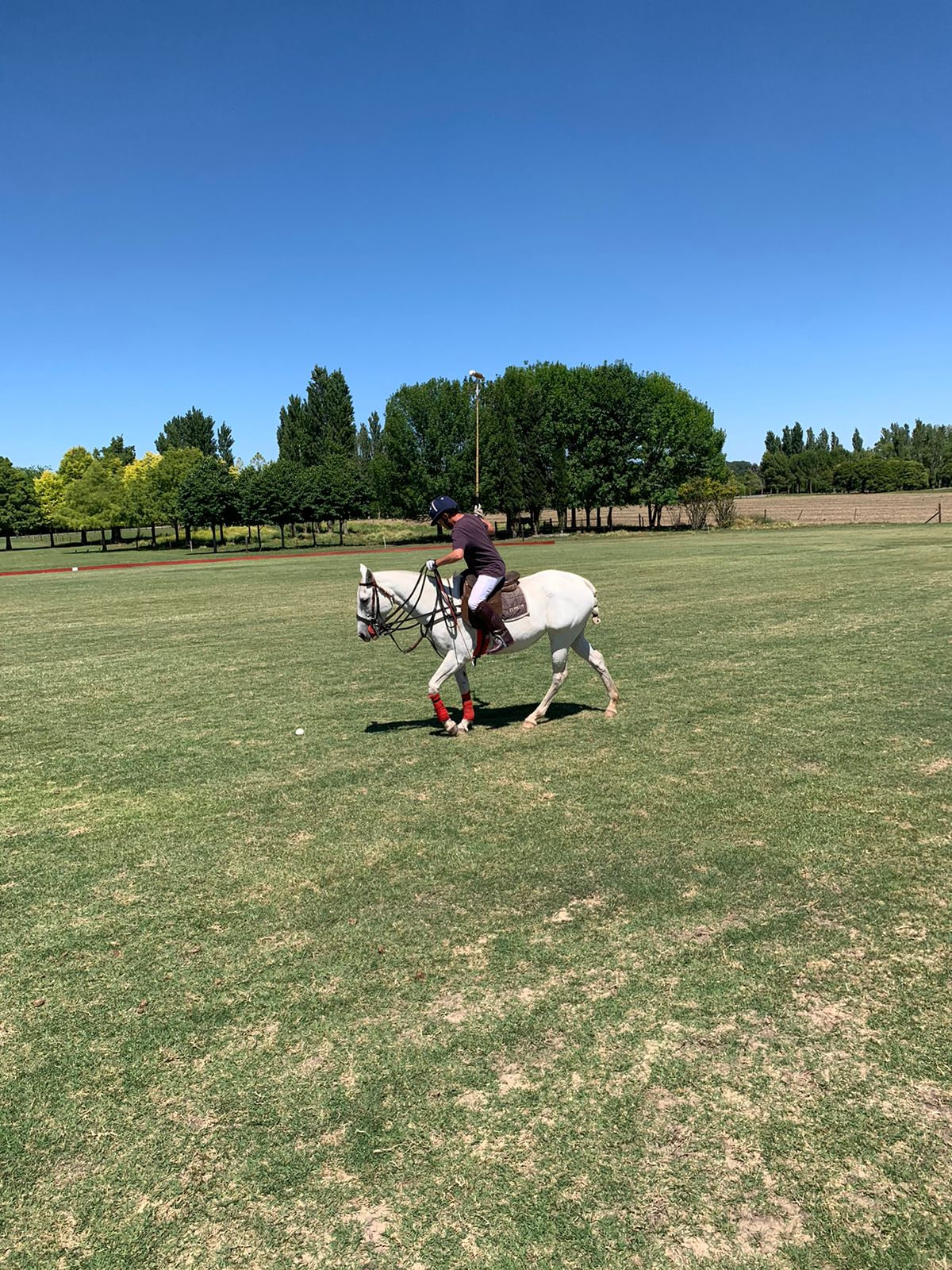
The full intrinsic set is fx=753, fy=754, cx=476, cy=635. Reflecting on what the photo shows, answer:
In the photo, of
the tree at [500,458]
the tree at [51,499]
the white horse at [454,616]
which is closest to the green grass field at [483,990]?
the white horse at [454,616]

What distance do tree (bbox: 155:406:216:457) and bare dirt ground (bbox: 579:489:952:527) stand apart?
6276 cm

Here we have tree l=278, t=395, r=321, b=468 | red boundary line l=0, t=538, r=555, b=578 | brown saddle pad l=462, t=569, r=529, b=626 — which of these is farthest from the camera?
tree l=278, t=395, r=321, b=468

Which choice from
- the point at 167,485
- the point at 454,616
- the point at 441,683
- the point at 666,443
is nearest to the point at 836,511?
the point at 666,443

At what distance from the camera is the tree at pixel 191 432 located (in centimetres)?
12256

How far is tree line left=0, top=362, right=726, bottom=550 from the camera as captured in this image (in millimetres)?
71062

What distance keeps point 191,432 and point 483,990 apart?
432ft

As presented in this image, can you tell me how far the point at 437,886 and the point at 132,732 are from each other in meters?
6.62

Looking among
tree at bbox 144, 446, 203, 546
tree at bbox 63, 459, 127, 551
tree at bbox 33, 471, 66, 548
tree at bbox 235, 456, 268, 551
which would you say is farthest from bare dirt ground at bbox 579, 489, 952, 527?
tree at bbox 33, 471, 66, 548

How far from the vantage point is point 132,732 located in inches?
420

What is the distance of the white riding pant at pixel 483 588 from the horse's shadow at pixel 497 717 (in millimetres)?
1936

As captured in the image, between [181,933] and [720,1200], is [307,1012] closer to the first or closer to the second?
[181,933]

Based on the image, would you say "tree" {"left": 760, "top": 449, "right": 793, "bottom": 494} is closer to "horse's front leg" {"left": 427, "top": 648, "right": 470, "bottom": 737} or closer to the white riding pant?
the white riding pant

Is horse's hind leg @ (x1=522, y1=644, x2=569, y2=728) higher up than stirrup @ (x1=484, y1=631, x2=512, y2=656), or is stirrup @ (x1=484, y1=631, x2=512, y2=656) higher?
stirrup @ (x1=484, y1=631, x2=512, y2=656)

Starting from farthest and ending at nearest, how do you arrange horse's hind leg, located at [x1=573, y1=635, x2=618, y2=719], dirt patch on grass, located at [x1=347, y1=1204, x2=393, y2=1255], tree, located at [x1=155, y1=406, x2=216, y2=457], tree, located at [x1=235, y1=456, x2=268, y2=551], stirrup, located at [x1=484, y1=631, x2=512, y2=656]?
tree, located at [x1=155, y1=406, x2=216, y2=457]
tree, located at [x1=235, y1=456, x2=268, y2=551]
horse's hind leg, located at [x1=573, y1=635, x2=618, y2=719]
stirrup, located at [x1=484, y1=631, x2=512, y2=656]
dirt patch on grass, located at [x1=347, y1=1204, x2=393, y2=1255]
